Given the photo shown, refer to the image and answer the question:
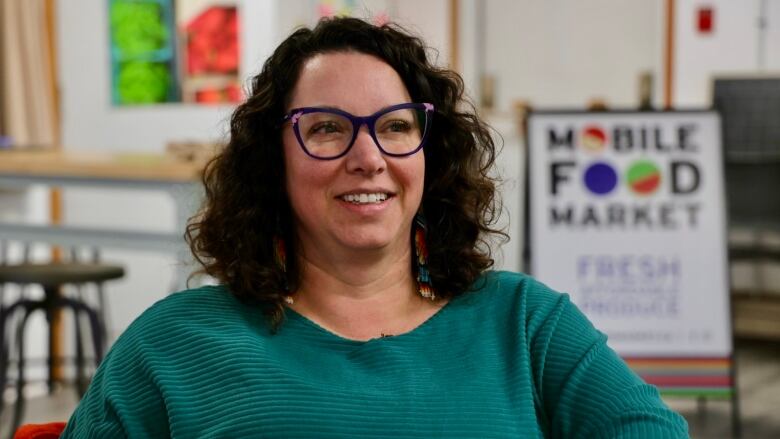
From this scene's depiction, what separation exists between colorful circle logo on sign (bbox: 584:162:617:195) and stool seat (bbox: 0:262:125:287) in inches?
63.3

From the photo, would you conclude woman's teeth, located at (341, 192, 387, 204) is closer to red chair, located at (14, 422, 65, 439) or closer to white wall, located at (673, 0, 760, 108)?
red chair, located at (14, 422, 65, 439)

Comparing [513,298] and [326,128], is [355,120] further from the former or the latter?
[513,298]

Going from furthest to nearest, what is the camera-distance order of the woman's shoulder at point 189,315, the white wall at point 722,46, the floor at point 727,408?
the white wall at point 722,46 → the floor at point 727,408 → the woman's shoulder at point 189,315

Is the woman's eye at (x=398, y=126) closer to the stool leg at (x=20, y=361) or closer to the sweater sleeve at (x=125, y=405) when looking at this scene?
the sweater sleeve at (x=125, y=405)

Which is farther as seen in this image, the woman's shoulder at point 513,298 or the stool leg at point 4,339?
the stool leg at point 4,339

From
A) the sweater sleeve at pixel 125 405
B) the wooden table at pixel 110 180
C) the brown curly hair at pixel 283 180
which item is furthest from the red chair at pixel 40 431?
the wooden table at pixel 110 180

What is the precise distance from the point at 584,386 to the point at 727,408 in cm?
309

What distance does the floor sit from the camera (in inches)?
152

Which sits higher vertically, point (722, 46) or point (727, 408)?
point (722, 46)

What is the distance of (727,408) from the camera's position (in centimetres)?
420

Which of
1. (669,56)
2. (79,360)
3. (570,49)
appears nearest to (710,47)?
(669,56)

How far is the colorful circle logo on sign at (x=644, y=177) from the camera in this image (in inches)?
137

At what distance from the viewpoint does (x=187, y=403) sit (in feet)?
4.38

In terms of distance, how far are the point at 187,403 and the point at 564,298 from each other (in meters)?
0.53
